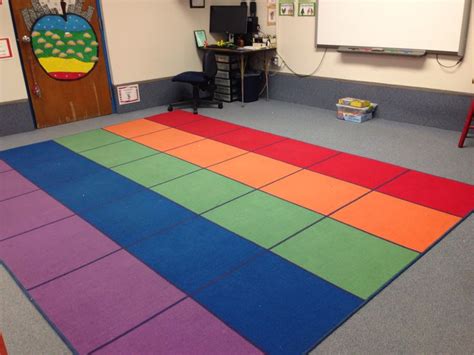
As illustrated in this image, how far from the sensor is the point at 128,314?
90.0 inches

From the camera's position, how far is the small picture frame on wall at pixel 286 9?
6039mm

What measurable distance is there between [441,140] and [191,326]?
3574mm

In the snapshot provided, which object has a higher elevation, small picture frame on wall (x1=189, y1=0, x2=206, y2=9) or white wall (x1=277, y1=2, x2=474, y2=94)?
small picture frame on wall (x1=189, y1=0, x2=206, y2=9)

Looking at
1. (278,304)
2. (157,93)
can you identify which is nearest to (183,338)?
(278,304)

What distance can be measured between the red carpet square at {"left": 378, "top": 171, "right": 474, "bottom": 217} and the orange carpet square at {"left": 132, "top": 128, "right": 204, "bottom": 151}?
7.38 ft

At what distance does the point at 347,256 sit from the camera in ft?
8.86

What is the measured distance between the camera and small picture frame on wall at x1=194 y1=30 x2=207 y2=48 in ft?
21.5

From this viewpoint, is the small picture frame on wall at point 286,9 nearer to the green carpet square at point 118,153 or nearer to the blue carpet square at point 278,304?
the green carpet square at point 118,153

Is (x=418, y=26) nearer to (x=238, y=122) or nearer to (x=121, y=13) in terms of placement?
(x=238, y=122)

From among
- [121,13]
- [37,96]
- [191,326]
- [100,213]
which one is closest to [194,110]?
[121,13]

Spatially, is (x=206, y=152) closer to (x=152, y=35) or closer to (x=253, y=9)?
(x=152, y=35)

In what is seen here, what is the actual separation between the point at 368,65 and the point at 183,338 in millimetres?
4407

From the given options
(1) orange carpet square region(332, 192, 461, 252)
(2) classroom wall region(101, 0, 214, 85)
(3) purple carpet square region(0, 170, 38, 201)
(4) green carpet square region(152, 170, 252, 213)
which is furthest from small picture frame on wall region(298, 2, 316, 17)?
(3) purple carpet square region(0, 170, 38, 201)

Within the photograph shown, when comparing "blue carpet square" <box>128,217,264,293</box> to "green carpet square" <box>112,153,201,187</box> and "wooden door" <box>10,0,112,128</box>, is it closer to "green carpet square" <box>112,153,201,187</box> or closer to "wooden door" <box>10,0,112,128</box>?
"green carpet square" <box>112,153,201,187</box>
